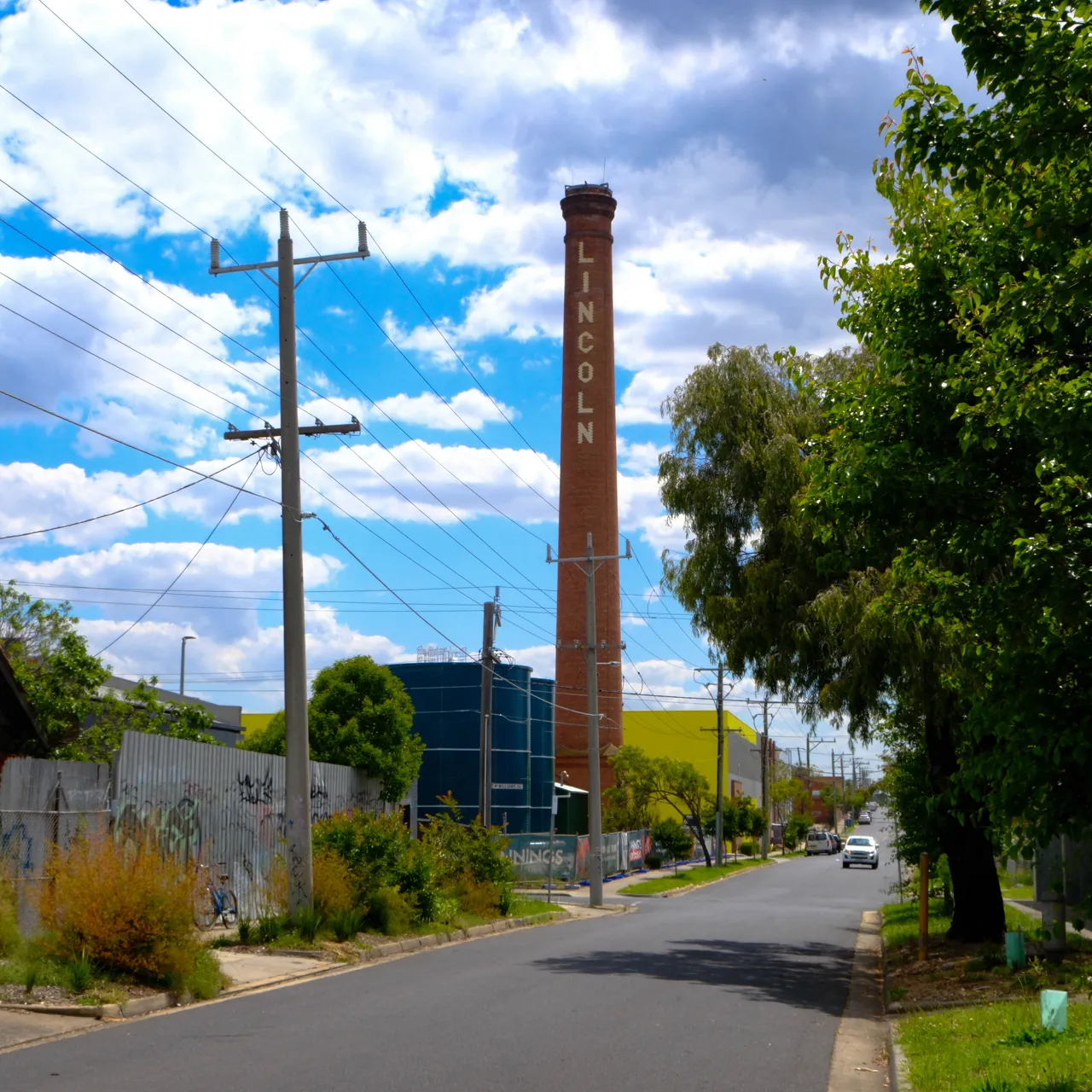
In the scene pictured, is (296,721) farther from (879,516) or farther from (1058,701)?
(1058,701)

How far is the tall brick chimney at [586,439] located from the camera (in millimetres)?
51219

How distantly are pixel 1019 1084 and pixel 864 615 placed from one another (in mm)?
10569

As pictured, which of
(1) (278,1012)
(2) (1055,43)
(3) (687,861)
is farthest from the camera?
(3) (687,861)

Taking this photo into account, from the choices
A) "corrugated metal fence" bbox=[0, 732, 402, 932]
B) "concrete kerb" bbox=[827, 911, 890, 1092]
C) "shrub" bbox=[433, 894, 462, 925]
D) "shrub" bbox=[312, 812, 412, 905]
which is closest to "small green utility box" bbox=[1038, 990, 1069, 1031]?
"concrete kerb" bbox=[827, 911, 890, 1092]

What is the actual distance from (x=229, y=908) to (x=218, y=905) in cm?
50

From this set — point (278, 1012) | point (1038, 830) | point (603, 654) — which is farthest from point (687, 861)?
point (1038, 830)

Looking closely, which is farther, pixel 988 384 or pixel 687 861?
pixel 687 861

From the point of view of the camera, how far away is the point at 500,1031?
11.2m

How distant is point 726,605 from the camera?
20.8 metres

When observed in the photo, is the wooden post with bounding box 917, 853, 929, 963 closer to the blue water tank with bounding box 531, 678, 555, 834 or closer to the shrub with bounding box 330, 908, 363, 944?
the shrub with bounding box 330, 908, 363, 944

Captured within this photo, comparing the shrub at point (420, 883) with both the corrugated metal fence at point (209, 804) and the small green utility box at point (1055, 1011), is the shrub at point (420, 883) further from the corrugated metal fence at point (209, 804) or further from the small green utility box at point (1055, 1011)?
the small green utility box at point (1055, 1011)

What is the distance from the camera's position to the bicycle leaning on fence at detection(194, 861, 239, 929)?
63.0 feet

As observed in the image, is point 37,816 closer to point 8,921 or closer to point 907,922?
point 8,921

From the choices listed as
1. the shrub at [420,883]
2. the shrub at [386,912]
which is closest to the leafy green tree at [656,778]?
the shrub at [420,883]
